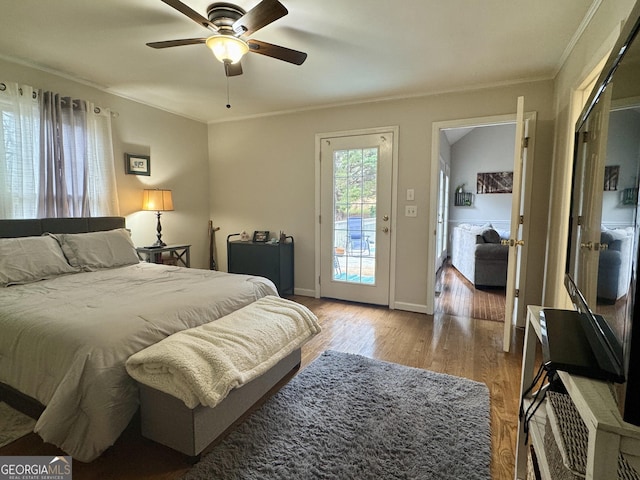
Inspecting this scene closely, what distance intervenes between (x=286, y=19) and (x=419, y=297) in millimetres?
2876

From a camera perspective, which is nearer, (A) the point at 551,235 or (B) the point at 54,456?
(B) the point at 54,456

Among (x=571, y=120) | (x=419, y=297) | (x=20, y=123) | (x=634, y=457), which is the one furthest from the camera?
(x=419, y=297)

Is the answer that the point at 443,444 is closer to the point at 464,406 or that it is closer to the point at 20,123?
the point at 464,406

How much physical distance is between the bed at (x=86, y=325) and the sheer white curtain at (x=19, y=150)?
26cm

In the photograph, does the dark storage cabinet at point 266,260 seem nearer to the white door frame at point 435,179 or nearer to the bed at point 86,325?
the bed at point 86,325

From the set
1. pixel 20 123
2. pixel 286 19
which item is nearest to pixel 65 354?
pixel 286 19

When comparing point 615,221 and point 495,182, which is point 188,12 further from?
point 495,182

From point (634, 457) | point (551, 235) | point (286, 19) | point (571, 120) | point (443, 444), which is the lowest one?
point (443, 444)

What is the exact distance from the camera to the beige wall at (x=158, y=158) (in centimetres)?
314

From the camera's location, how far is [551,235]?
2.81 meters

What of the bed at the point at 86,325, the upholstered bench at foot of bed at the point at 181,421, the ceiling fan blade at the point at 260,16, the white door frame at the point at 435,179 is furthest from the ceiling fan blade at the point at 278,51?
the upholstered bench at foot of bed at the point at 181,421

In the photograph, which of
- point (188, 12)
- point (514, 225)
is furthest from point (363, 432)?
point (188, 12)

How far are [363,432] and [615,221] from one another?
4.63 ft

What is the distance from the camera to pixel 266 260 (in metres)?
4.11
